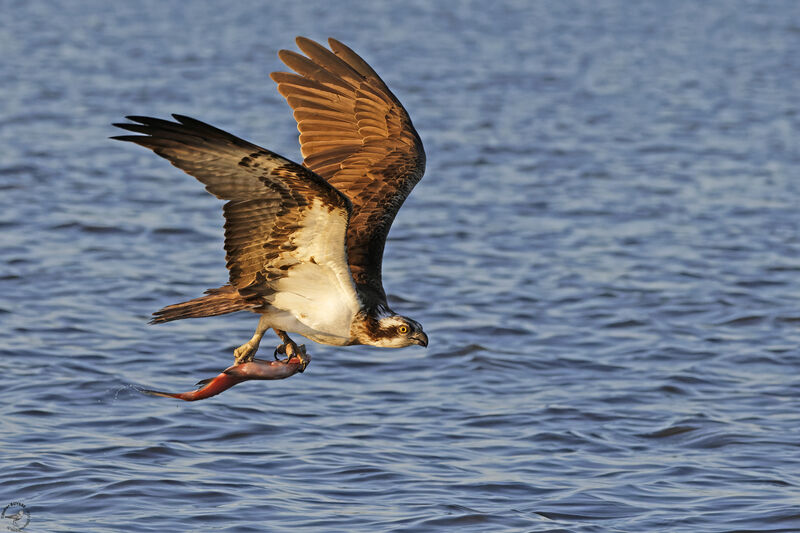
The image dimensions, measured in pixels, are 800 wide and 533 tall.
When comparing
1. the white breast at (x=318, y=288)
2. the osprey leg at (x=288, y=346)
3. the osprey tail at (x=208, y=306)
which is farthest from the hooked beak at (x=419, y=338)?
the osprey tail at (x=208, y=306)

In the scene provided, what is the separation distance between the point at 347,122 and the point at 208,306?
216 centimetres

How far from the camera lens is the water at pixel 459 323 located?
26.2 ft

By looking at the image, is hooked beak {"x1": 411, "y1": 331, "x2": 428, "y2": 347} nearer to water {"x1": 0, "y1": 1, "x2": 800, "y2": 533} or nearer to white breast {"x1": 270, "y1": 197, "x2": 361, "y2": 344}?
white breast {"x1": 270, "y1": 197, "x2": 361, "y2": 344}

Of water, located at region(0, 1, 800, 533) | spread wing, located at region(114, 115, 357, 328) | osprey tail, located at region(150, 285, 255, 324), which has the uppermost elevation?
spread wing, located at region(114, 115, 357, 328)

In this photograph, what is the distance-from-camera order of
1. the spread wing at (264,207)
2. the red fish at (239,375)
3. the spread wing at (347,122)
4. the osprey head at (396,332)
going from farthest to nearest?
the spread wing at (347,122), the osprey head at (396,332), the red fish at (239,375), the spread wing at (264,207)

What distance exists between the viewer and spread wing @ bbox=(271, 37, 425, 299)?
790 cm

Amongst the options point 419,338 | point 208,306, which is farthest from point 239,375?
point 419,338

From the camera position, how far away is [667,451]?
8.90 meters

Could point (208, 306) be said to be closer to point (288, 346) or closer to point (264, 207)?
point (288, 346)

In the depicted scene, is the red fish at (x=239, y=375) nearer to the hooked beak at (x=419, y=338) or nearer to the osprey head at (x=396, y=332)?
the osprey head at (x=396, y=332)

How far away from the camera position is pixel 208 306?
6.41 m

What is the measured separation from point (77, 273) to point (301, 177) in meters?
6.80

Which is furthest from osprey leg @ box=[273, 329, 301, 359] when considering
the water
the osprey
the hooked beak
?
the water

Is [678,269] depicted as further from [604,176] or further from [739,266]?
[604,176]
